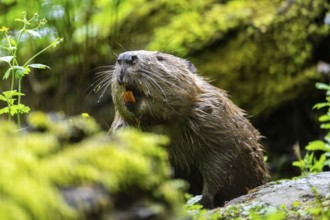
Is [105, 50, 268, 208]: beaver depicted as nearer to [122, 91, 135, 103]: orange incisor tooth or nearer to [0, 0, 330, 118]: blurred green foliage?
[122, 91, 135, 103]: orange incisor tooth

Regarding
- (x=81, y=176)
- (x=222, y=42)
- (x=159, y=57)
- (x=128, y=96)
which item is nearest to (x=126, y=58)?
(x=128, y=96)

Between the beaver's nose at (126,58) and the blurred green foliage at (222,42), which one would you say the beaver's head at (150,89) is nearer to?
the beaver's nose at (126,58)

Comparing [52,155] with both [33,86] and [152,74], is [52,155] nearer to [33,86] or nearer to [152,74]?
[152,74]

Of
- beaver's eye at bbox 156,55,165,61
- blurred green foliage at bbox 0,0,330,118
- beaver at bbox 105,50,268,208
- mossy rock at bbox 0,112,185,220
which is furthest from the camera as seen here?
blurred green foliage at bbox 0,0,330,118

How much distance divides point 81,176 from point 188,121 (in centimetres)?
315

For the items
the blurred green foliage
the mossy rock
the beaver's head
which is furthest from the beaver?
the mossy rock

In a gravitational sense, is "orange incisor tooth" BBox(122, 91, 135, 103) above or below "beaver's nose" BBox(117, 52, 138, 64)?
below

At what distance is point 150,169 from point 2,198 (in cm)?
54

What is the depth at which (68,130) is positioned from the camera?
217cm

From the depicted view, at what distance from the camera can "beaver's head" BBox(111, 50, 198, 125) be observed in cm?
472

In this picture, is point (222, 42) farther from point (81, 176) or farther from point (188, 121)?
point (81, 176)

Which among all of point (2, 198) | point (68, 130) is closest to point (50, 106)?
point (68, 130)

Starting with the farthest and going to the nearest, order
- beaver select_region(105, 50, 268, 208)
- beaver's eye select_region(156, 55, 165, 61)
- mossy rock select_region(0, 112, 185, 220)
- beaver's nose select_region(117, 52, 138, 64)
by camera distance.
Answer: beaver's eye select_region(156, 55, 165, 61) < beaver select_region(105, 50, 268, 208) < beaver's nose select_region(117, 52, 138, 64) < mossy rock select_region(0, 112, 185, 220)

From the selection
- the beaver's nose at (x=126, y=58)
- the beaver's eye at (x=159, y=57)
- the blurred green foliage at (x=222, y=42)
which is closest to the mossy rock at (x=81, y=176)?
the beaver's nose at (x=126, y=58)
